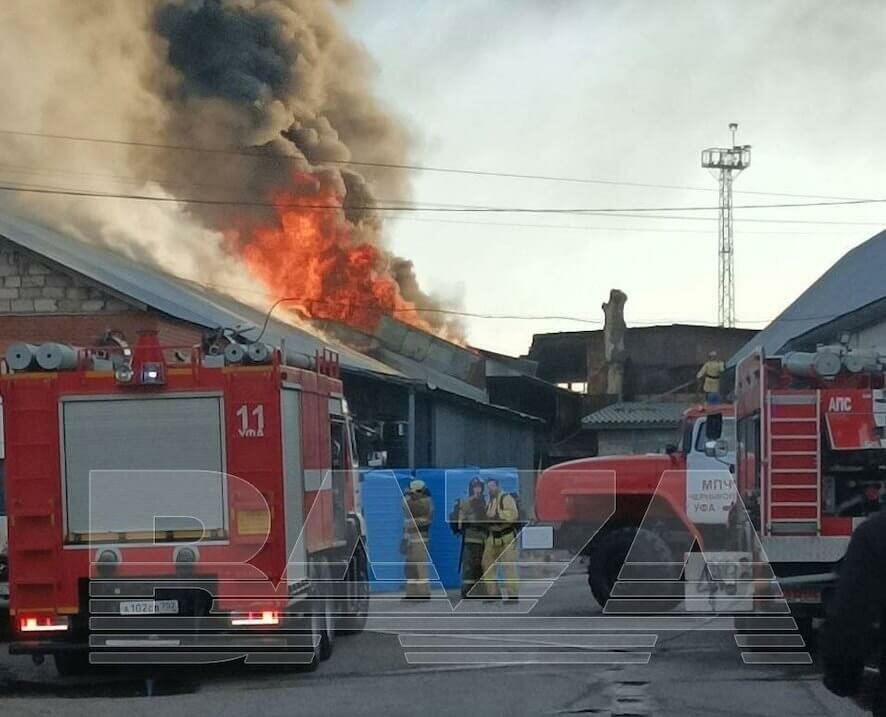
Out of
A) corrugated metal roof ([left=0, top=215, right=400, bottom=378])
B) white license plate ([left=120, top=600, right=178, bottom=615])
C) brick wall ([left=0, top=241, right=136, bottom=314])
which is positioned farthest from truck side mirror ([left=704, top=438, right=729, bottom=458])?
brick wall ([left=0, top=241, right=136, bottom=314])

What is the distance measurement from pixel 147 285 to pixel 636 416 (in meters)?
24.3

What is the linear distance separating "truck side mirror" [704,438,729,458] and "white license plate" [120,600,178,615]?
572 cm

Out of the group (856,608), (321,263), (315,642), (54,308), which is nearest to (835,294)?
(321,263)

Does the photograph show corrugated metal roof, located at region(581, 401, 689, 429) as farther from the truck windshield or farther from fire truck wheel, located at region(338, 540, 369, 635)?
fire truck wheel, located at region(338, 540, 369, 635)

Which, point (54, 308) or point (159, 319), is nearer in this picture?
point (159, 319)

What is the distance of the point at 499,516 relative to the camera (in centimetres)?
1727

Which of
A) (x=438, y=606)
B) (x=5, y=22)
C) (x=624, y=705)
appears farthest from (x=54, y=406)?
(x=5, y=22)

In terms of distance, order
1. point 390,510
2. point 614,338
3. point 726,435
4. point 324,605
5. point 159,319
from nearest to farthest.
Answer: point 324,605
point 726,435
point 390,510
point 159,319
point 614,338

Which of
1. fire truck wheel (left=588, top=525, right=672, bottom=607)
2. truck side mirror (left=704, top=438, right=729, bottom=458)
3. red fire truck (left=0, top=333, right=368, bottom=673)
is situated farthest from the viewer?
fire truck wheel (left=588, top=525, right=672, bottom=607)

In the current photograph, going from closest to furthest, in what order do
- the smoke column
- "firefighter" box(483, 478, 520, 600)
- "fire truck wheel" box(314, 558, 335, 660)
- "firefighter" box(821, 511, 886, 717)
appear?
"firefighter" box(821, 511, 886, 717) → "fire truck wheel" box(314, 558, 335, 660) → "firefighter" box(483, 478, 520, 600) → the smoke column

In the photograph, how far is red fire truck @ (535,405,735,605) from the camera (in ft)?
48.6

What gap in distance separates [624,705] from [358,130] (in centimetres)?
4074

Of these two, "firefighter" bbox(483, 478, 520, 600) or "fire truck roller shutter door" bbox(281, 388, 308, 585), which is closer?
"fire truck roller shutter door" bbox(281, 388, 308, 585)

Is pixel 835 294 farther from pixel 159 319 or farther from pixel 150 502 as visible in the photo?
pixel 150 502
